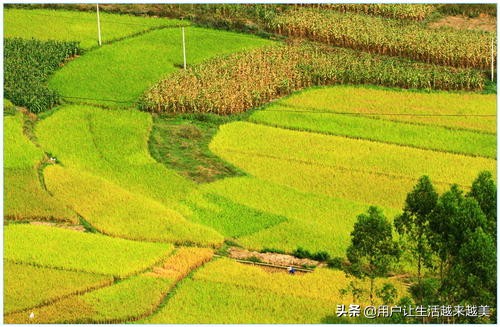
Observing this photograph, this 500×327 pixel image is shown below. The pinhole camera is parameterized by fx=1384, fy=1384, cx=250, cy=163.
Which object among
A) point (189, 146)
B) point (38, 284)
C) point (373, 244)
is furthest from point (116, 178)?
point (373, 244)

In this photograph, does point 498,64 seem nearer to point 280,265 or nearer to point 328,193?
point 328,193

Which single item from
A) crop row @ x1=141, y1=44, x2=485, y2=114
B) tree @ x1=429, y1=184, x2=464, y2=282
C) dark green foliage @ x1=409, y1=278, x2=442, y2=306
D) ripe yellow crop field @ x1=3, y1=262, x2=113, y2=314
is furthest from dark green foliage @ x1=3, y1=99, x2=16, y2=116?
dark green foliage @ x1=409, y1=278, x2=442, y2=306

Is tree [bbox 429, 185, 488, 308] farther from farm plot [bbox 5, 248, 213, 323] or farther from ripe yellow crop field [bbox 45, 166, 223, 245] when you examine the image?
ripe yellow crop field [bbox 45, 166, 223, 245]

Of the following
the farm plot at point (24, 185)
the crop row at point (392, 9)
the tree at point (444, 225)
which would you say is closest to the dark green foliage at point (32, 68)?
the farm plot at point (24, 185)

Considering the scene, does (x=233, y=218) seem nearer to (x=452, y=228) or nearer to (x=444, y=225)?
(x=444, y=225)

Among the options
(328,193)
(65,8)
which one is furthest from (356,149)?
(65,8)
